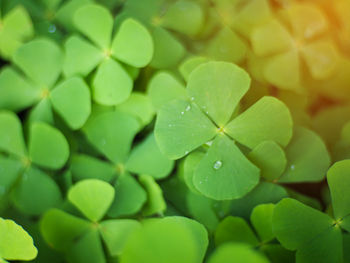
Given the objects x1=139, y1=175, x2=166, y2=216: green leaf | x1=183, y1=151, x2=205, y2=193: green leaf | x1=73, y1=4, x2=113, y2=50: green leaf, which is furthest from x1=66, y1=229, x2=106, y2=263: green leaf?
x1=73, y1=4, x2=113, y2=50: green leaf

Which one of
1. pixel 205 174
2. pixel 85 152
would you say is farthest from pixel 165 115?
pixel 85 152

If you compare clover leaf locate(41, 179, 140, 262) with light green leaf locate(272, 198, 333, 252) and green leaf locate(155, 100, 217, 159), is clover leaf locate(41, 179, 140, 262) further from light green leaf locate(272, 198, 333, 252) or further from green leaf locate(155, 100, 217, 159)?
light green leaf locate(272, 198, 333, 252)

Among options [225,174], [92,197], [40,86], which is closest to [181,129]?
[225,174]

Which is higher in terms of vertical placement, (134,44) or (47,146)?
(134,44)

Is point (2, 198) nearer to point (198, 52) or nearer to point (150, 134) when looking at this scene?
point (150, 134)

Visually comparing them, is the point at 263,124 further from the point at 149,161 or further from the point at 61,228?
the point at 61,228
